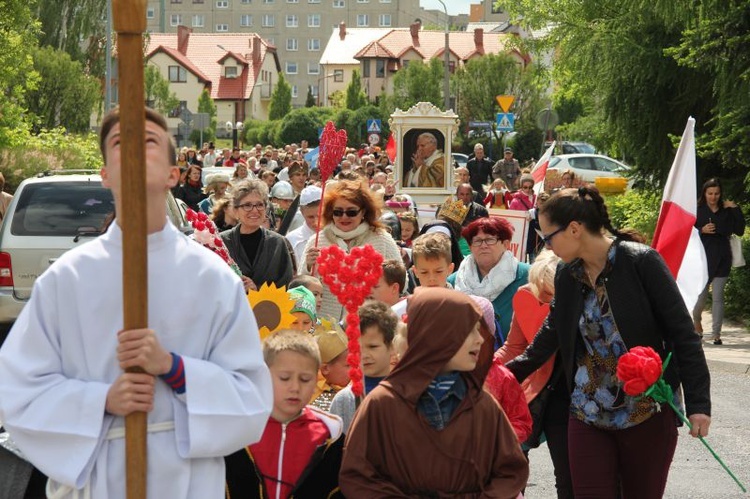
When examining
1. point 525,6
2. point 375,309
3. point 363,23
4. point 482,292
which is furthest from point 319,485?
point 363,23

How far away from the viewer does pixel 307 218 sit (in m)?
11.0

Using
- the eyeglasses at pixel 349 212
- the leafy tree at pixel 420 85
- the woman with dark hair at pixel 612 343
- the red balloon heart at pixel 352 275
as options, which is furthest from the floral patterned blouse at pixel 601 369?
the leafy tree at pixel 420 85

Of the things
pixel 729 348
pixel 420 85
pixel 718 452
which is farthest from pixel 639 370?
pixel 420 85

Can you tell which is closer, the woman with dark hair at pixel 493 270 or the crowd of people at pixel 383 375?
the crowd of people at pixel 383 375

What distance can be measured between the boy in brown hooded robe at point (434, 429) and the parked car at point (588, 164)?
1524 inches

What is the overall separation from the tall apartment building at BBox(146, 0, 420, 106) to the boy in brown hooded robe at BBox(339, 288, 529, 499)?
498 ft

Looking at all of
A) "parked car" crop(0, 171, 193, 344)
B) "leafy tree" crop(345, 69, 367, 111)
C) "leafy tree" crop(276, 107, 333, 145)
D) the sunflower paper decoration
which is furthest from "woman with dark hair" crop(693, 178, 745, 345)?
"leafy tree" crop(345, 69, 367, 111)

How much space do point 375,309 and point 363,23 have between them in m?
160

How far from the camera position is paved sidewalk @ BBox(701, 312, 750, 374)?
42.9 feet

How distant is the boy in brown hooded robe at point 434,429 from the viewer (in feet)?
14.7

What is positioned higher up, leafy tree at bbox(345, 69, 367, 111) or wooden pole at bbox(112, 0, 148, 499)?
wooden pole at bbox(112, 0, 148, 499)

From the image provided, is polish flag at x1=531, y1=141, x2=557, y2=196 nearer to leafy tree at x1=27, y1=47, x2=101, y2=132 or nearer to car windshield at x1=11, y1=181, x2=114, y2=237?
car windshield at x1=11, y1=181, x2=114, y2=237

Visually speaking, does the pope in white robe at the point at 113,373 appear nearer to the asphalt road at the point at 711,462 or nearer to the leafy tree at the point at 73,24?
the asphalt road at the point at 711,462

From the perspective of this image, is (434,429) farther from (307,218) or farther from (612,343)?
(307,218)
